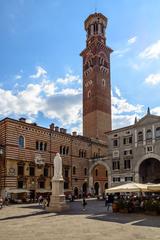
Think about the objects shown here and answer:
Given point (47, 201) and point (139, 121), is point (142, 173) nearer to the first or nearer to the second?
point (139, 121)

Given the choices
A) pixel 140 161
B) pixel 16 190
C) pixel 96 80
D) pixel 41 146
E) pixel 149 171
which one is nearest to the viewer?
pixel 16 190

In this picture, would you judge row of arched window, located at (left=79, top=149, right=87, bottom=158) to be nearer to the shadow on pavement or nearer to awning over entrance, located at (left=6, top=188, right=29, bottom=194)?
awning over entrance, located at (left=6, top=188, right=29, bottom=194)

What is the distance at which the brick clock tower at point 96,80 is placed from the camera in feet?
207

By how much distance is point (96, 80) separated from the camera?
64.2m

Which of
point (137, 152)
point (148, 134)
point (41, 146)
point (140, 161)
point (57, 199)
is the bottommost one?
point (57, 199)

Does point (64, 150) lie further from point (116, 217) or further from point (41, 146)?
point (116, 217)

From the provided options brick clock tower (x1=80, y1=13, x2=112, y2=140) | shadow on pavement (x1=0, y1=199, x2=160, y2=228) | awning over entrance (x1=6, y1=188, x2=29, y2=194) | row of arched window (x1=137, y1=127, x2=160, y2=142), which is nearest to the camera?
shadow on pavement (x1=0, y1=199, x2=160, y2=228)

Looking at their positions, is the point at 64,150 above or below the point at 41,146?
below

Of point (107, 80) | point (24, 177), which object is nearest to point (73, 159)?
point (24, 177)

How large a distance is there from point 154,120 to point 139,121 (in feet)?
8.24

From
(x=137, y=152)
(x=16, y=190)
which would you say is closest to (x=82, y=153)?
(x=137, y=152)

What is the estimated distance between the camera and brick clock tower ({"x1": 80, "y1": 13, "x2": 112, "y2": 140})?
207 ft

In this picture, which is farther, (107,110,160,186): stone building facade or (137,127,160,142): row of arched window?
(107,110,160,186): stone building facade

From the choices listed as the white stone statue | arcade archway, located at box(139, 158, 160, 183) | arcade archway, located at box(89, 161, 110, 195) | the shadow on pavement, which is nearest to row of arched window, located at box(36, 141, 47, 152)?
arcade archway, located at box(89, 161, 110, 195)
